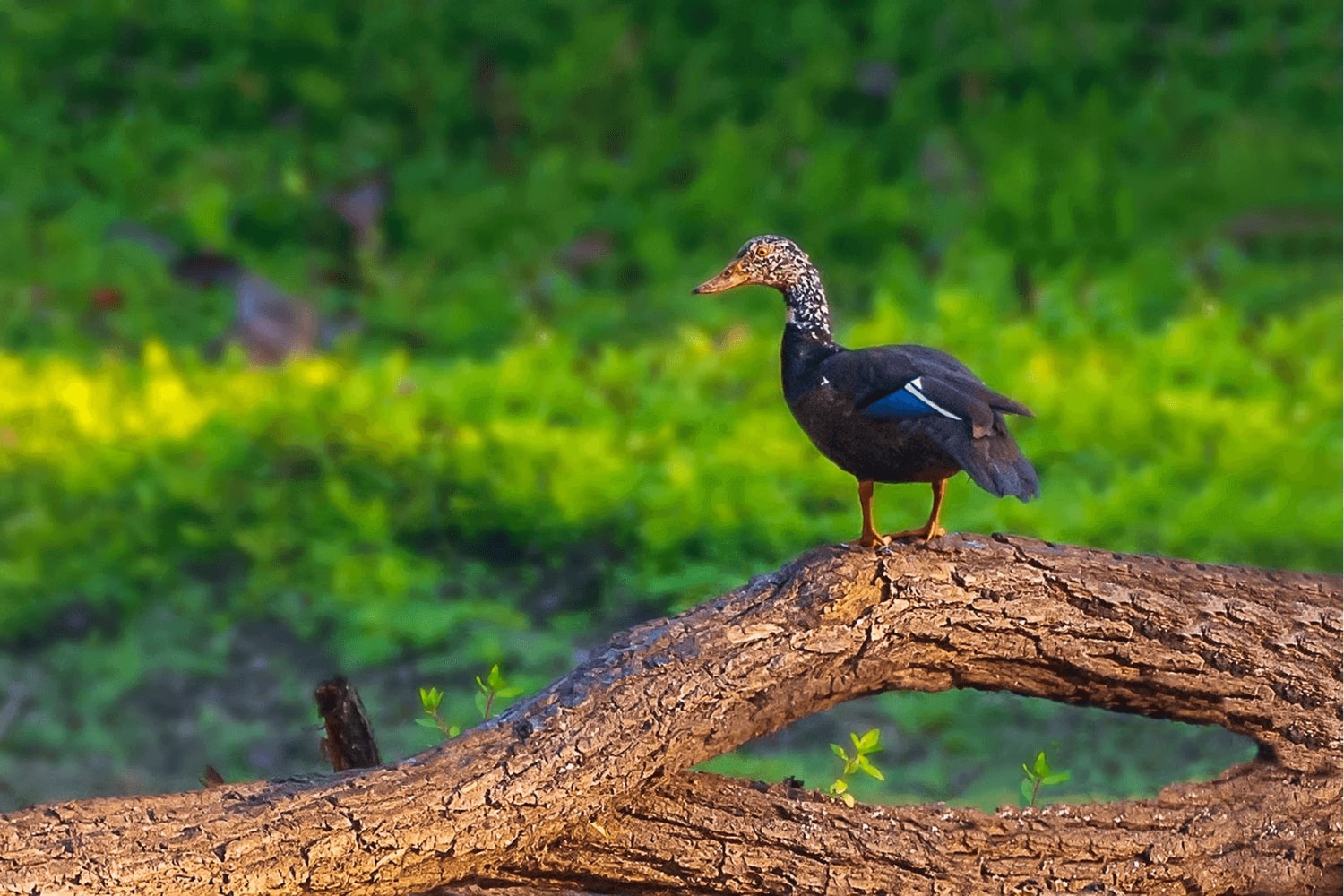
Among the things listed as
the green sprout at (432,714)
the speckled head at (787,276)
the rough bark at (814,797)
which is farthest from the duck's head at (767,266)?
the green sprout at (432,714)

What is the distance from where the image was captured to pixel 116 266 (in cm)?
937

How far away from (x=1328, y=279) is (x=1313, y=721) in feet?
18.9

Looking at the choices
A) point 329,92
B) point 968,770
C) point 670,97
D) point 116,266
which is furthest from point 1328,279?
point 116,266

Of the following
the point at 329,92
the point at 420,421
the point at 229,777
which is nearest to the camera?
the point at 229,777

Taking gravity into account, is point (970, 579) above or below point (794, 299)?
below

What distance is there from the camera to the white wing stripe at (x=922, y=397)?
3.44m

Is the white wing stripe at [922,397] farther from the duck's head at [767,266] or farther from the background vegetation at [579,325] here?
the background vegetation at [579,325]

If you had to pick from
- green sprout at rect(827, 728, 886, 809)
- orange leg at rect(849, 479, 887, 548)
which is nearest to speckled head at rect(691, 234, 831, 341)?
orange leg at rect(849, 479, 887, 548)

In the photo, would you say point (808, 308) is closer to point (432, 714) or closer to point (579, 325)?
point (432, 714)

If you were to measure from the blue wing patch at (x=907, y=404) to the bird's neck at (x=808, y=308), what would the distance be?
32 cm

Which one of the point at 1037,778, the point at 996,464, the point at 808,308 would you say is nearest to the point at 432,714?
the point at 808,308

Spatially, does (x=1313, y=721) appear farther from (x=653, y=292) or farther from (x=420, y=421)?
(x=653, y=292)

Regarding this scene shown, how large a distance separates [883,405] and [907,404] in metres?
0.05

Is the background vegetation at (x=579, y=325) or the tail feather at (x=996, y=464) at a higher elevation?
the background vegetation at (x=579, y=325)
